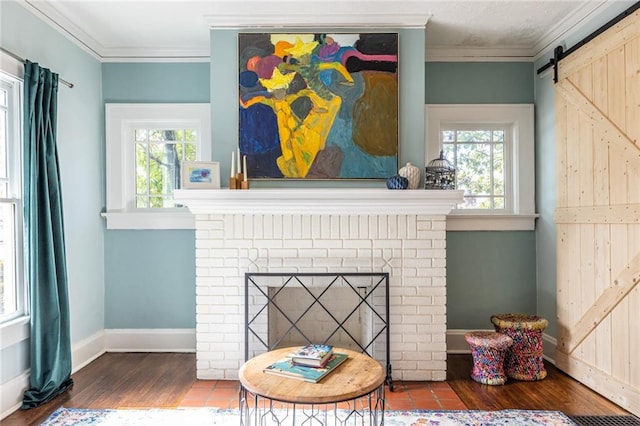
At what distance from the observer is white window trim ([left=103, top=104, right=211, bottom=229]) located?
376 centimetres

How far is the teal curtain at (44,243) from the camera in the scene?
Answer: 271cm

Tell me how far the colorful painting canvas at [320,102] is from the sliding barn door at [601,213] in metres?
1.26

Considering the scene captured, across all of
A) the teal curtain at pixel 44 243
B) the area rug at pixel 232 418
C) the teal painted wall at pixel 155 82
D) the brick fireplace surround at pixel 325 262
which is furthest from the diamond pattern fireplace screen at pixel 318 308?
the teal painted wall at pixel 155 82

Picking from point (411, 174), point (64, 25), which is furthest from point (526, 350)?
point (64, 25)

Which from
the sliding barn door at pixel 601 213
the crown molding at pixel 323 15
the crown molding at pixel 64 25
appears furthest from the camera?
the crown molding at pixel 323 15

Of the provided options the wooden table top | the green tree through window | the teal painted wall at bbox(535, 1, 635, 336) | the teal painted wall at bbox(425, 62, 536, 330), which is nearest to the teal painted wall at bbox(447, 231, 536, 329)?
the teal painted wall at bbox(425, 62, 536, 330)

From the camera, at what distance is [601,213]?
9.37 feet

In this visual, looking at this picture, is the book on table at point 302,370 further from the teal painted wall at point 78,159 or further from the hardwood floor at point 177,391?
the teal painted wall at point 78,159

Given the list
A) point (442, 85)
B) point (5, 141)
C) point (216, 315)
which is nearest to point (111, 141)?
point (5, 141)

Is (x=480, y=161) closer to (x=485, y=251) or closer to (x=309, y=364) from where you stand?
(x=485, y=251)

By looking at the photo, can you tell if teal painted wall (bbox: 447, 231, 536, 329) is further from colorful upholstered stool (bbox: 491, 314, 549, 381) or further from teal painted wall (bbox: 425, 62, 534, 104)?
teal painted wall (bbox: 425, 62, 534, 104)

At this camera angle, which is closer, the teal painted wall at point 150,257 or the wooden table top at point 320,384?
the wooden table top at point 320,384

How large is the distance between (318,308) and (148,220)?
5.33 ft

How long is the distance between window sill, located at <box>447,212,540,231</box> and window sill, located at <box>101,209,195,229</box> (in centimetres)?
222
